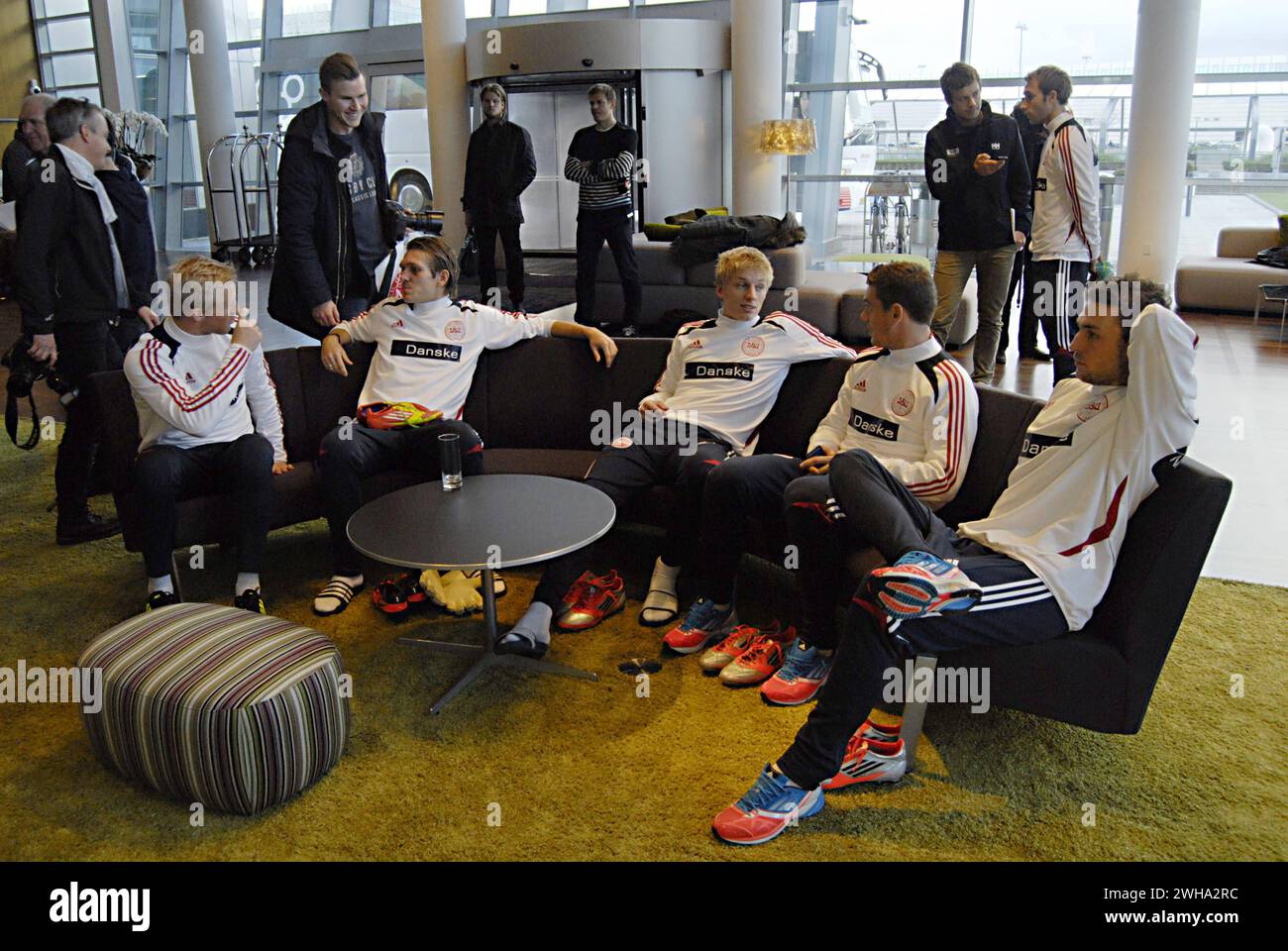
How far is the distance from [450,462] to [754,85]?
7436 mm

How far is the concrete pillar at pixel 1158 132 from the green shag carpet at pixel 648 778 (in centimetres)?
551

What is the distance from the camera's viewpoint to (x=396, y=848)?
7.22ft

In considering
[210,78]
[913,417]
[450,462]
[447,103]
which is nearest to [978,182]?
[913,417]

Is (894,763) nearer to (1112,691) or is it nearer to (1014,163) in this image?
(1112,691)

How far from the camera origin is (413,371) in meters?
3.78

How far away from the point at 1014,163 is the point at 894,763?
12.3 feet

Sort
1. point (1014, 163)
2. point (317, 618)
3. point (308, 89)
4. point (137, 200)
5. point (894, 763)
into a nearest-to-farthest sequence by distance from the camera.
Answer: point (894, 763), point (317, 618), point (137, 200), point (1014, 163), point (308, 89)

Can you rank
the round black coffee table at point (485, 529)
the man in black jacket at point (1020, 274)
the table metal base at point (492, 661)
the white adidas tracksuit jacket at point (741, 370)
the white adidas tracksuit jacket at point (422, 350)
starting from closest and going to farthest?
the round black coffee table at point (485, 529) < the table metal base at point (492, 661) < the white adidas tracksuit jacket at point (741, 370) < the white adidas tracksuit jacket at point (422, 350) < the man in black jacket at point (1020, 274)

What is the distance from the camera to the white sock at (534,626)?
2951mm

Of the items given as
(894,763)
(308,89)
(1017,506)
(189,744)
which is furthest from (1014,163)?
(308,89)

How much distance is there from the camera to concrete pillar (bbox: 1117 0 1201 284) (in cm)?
747

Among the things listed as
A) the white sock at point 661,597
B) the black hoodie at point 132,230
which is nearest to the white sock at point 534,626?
the white sock at point 661,597

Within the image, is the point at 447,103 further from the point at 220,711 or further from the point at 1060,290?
the point at 220,711

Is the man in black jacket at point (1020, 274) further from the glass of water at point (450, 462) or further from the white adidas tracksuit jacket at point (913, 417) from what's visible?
the glass of water at point (450, 462)
